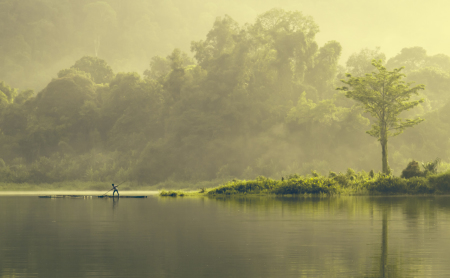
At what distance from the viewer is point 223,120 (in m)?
72.3

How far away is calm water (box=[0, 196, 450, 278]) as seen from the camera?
10.2 meters

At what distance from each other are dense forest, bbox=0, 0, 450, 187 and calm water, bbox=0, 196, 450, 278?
46.5 meters

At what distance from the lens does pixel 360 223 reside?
17.6 meters

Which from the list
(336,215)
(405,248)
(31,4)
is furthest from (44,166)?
(31,4)

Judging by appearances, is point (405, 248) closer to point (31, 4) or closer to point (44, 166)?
point (44, 166)

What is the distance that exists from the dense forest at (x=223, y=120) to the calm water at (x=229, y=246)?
152ft

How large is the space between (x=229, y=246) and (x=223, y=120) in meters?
59.6

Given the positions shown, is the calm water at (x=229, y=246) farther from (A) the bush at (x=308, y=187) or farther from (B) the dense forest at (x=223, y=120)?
(B) the dense forest at (x=223, y=120)

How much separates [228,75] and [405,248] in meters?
61.2

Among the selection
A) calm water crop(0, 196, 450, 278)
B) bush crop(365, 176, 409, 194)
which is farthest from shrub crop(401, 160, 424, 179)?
calm water crop(0, 196, 450, 278)

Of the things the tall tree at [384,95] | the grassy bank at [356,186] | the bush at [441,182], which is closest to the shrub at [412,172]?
the grassy bank at [356,186]

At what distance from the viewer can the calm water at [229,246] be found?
10.2 m

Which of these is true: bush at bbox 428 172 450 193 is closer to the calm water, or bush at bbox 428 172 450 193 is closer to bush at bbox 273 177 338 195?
bush at bbox 273 177 338 195

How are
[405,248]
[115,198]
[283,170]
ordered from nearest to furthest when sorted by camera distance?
[405,248], [115,198], [283,170]
